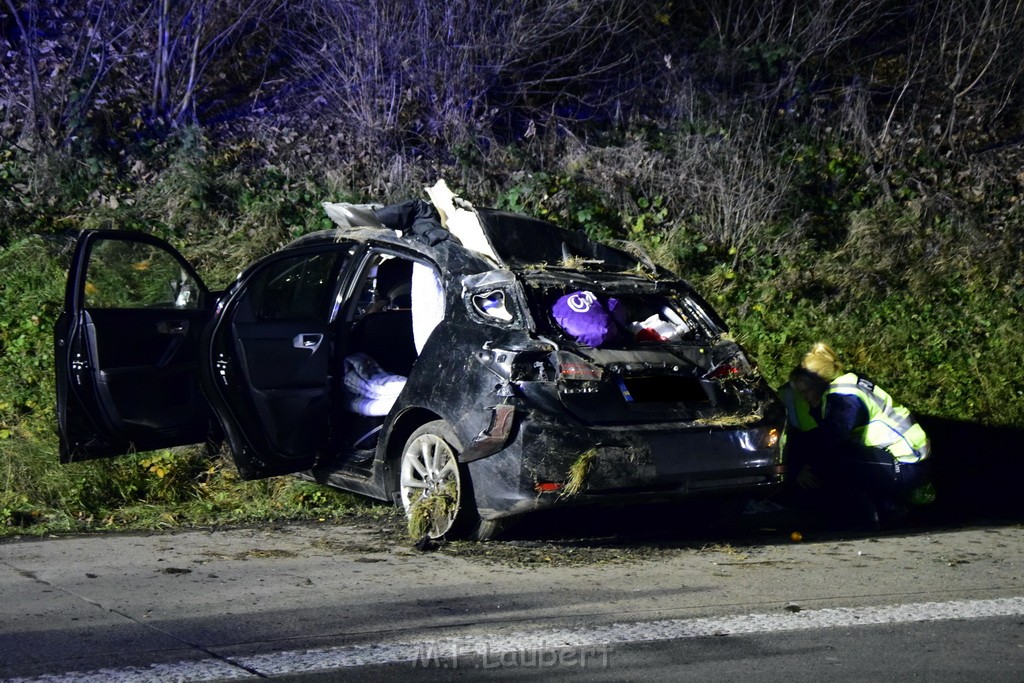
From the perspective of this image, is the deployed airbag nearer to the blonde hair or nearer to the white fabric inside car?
the white fabric inside car

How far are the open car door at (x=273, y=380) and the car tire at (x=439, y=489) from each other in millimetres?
789

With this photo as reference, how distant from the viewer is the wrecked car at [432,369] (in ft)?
19.4

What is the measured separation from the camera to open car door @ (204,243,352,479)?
6871mm

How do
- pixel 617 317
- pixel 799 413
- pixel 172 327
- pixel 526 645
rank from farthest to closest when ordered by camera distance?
pixel 799 413
pixel 172 327
pixel 617 317
pixel 526 645

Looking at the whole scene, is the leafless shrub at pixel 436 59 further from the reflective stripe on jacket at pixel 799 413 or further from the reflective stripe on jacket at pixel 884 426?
the reflective stripe on jacket at pixel 884 426

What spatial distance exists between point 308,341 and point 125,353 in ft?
3.57

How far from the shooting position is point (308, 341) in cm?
704

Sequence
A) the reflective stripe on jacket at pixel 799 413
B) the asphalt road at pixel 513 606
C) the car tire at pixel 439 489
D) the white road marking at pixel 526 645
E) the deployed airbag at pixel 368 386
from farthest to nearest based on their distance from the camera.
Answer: the reflective stripe on jacket at pixel 799 413
the deployed airbag at pixel 368 386
the car tire at pixel 439 489
the asphalt road at pixel 513 606
the white road marking at pixel 526 645

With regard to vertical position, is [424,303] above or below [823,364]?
above

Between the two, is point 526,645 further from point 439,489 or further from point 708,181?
point 708,181

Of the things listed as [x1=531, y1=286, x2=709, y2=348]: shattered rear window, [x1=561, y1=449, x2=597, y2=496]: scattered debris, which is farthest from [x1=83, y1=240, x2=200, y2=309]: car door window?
[x1=561, y1=449, x2=597, y2=496]: scattered debris

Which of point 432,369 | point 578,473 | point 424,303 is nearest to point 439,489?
point 432,369

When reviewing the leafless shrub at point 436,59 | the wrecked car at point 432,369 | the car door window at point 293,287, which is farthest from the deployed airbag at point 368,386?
the leafless shrub at point 436,59

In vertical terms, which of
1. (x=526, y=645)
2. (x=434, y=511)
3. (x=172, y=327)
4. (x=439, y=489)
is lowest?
(x=526, y=645)
